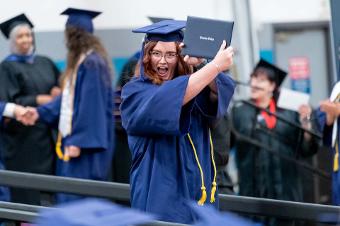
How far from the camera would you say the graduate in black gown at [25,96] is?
8.10 meters

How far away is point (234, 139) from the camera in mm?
8781

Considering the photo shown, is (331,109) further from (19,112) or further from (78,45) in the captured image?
(19,112)

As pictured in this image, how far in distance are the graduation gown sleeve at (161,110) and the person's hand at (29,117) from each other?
2968mm

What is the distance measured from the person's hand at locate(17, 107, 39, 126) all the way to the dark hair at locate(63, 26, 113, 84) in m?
0.35

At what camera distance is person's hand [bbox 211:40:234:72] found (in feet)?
15.8

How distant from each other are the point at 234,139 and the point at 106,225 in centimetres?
623

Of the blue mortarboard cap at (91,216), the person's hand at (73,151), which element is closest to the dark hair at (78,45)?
the person's hand at (73,151)

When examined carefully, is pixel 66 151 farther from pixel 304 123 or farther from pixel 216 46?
pixel 216 46

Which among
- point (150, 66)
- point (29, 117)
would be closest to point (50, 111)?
point (29, 117)

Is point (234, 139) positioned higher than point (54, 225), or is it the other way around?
point (54, 225)

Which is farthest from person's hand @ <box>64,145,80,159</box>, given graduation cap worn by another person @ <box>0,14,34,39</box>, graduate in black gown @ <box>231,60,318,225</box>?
graduate in black gown @ <box>231,60,318,225</box>

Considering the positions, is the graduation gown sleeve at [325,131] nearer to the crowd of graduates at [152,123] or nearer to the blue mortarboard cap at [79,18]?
the crowd of graduates at [152,123]

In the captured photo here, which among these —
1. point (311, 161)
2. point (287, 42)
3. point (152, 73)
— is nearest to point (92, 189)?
point (152, 73)

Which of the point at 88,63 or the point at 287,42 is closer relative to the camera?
the point at 88,63
